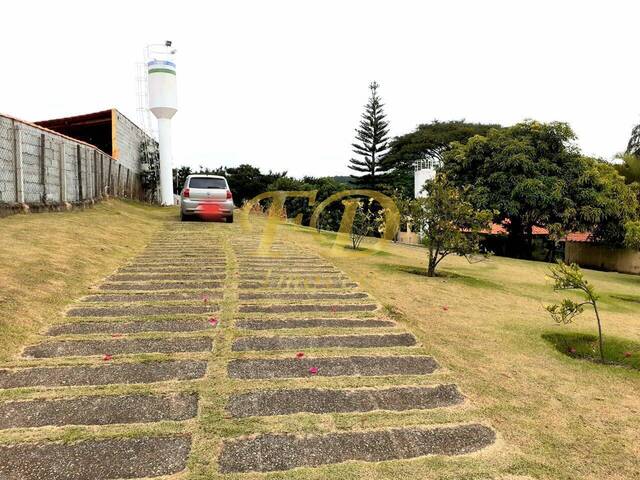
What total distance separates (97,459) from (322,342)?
2.16 m

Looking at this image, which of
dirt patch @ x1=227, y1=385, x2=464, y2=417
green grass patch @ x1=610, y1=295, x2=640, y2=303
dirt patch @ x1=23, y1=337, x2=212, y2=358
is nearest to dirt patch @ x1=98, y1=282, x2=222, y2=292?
dirt patch @ x1=23, y1=337, x2=212, y2=358

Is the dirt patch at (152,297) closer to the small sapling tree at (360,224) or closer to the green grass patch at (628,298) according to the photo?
the small sapling tree at (360,224)

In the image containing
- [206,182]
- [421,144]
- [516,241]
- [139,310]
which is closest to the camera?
[139,310]

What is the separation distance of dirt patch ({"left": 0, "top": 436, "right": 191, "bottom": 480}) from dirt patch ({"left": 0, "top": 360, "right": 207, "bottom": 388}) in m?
0.75

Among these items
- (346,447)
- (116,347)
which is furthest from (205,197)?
(346,447)

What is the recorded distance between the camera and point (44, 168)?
10703 mm

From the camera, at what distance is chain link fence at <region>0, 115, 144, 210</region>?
9.41m

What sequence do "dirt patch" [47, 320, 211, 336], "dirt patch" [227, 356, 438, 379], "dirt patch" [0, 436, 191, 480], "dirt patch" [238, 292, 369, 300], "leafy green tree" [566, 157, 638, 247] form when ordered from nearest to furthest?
"dirt patch" [0, 436, 191, 480], "dirt patch" [227, 356, 438, 379], "dirt patch" [47, 320, 211, 336], "dirt patch" [238, 292, 369, 300], "leafy green tree" [566, 157, 638, 247]

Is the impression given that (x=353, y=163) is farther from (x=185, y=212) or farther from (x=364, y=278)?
(x=364, y=278)

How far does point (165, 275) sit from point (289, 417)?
403 cm

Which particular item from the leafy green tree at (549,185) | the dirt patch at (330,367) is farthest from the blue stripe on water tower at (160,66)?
the dirt patch at (330,367)

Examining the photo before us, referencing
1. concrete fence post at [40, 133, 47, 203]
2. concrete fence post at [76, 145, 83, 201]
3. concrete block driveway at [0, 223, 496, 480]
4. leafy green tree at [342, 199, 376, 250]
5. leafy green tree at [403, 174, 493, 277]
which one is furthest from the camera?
concrete fence post at [76, 145, 83, 201]

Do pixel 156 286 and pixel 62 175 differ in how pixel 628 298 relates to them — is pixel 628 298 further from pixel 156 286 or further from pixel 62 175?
pixel 62 175

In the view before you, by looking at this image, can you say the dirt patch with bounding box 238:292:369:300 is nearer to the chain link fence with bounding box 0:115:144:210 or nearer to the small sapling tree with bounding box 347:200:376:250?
the small sapling tree with bounding box 347:200:376:250
